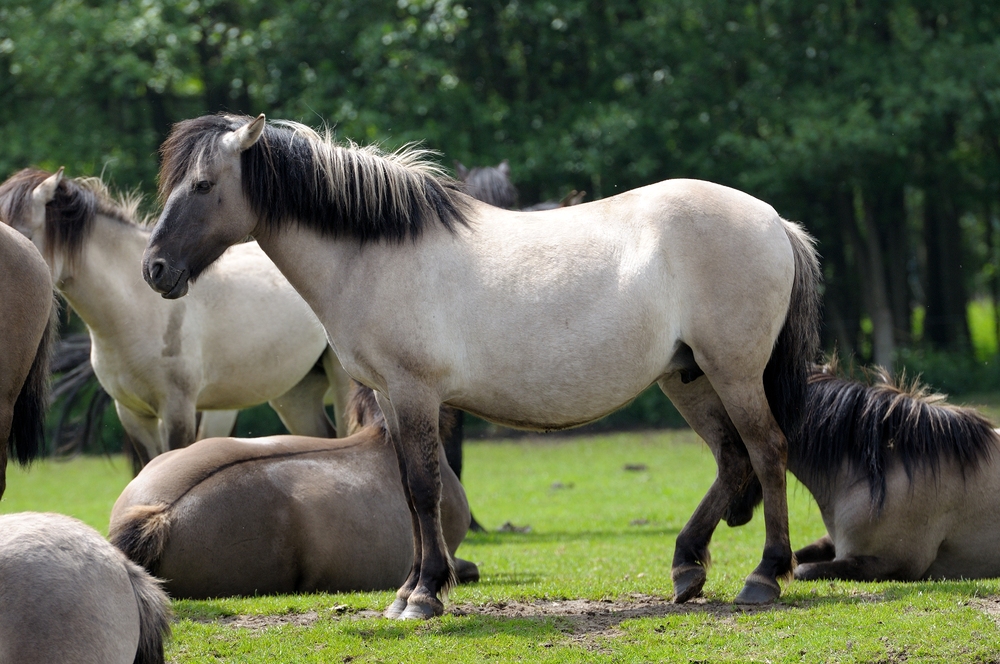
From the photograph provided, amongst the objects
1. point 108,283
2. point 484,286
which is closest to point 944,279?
point 108,283

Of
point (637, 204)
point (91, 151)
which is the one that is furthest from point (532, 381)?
point (91, 151)

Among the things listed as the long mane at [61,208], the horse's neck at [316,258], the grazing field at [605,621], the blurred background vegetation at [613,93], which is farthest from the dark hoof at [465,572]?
the blurred background vegetation at [613,93]

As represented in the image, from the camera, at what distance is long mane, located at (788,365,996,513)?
6.52 m

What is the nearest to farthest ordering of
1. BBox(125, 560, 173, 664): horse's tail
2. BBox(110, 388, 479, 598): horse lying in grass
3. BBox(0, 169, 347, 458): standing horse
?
BBox(125, 560, 173, 664): horse's tail
BBox(110, 388, 479, 598): horse lying in grass
BBox(0, 169, 347, 458): standing horse

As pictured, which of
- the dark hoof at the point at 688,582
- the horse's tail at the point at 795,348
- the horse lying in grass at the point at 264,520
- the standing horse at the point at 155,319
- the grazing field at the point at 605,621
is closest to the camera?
the grazing field at the point at 605,621

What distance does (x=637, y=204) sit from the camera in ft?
19.1

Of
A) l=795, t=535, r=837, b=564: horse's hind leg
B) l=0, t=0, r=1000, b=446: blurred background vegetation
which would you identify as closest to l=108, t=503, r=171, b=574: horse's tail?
l=795, t=535, r=837, b=564: horse's hind leg

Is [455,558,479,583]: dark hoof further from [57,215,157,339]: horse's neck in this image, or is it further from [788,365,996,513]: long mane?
[57,215,157,339]: horse's neck

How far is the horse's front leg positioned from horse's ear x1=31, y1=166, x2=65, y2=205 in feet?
12.2

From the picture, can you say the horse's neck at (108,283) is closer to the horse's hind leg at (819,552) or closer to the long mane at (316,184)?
the long mane at (316,184)

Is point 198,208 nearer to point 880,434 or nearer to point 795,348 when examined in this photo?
point 795,348

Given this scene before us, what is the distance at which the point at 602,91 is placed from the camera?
23.2 metres

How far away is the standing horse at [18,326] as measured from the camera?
549 centimetres

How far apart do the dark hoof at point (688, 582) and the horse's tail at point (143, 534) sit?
2815 mm
